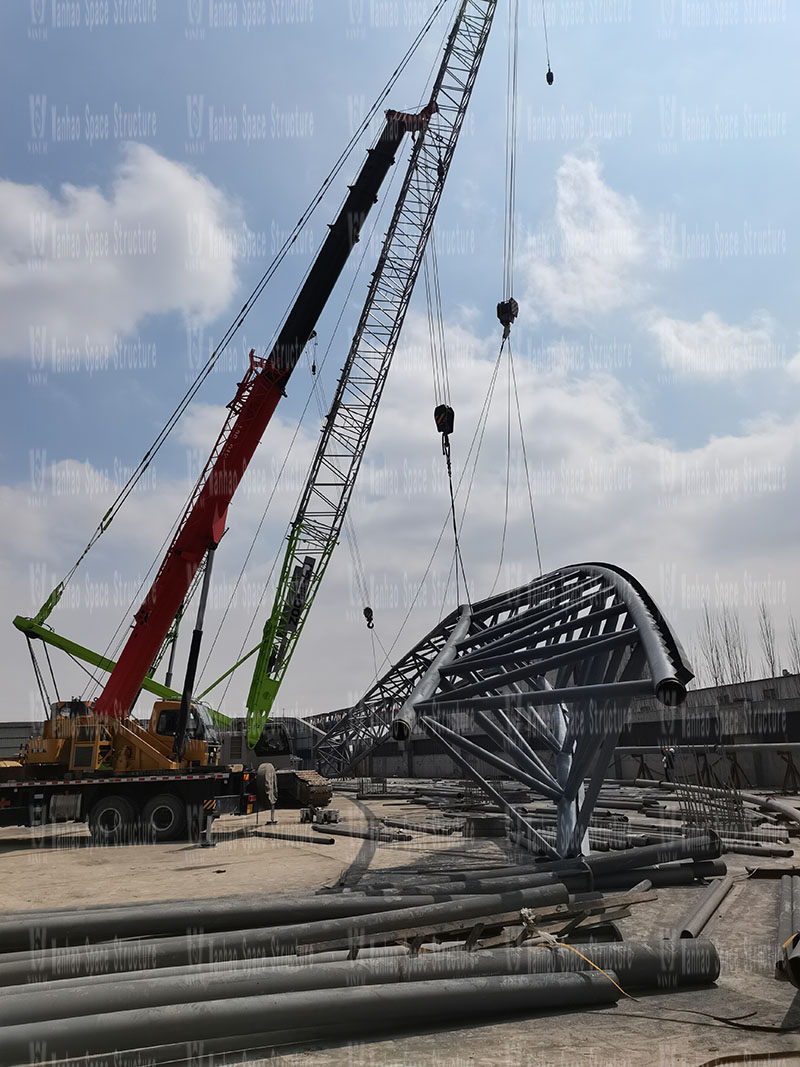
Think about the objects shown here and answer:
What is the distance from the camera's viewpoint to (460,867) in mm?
13875

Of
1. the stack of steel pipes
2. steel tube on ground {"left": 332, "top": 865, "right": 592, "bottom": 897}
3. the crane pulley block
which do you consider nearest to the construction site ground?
the stack of steel pipes

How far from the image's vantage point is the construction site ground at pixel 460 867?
5.84m

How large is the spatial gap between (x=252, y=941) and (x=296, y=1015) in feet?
6.83

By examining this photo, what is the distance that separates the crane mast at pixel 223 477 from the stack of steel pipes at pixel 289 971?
12.0 meters

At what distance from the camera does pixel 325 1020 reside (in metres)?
5.96

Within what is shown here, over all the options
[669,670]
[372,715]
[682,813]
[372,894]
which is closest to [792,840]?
[682,813]

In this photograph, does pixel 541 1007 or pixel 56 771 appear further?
pixel 56 771

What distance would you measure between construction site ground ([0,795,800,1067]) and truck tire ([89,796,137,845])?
598 millimetres

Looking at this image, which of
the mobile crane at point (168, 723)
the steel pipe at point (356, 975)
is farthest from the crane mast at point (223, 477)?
the steel pipe at point (356, 975)

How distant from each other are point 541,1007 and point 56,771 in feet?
58.6

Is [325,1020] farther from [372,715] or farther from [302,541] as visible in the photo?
[372,715]

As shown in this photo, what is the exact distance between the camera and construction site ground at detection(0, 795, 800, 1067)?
5.84 m

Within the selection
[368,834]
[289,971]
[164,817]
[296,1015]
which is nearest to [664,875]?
[289,971]

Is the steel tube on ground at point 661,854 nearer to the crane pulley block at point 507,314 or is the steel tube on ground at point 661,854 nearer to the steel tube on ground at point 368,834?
the steel tube on ground at point 368,834
